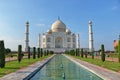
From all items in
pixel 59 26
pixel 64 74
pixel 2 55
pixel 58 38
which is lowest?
pixel 64 74

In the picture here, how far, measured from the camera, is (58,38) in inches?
2549

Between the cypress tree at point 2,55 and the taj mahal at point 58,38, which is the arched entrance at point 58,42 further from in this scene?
the cypress tree at point 2,55

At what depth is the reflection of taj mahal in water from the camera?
63219 millimetres

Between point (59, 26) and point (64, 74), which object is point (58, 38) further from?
point (64, 74)

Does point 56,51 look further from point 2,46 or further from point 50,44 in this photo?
point 2,46

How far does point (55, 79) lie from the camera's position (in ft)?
25.3

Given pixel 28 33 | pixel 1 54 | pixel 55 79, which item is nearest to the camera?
pixel 55 79

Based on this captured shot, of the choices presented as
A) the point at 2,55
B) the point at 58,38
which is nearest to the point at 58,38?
Answer: the point at 58,38

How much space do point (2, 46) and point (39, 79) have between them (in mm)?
5125

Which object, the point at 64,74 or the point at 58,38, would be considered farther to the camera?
the point at 58,38

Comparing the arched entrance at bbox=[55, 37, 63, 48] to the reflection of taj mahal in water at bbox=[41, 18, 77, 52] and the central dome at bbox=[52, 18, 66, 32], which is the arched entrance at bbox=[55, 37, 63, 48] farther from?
the central dome at bbox=[52, 18, 66, 32]

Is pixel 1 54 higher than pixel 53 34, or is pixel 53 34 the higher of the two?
pixel 53 34

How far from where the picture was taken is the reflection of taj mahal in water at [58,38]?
63.2 meters

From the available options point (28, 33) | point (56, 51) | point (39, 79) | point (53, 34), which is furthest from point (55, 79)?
point (53, 34)
